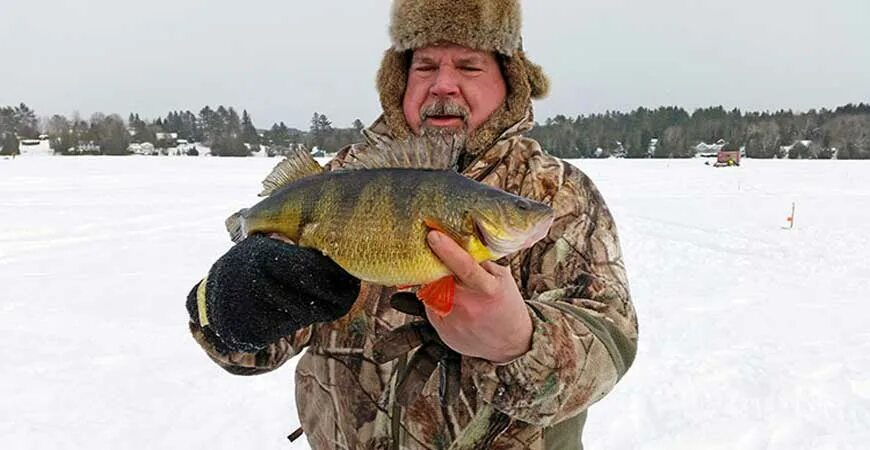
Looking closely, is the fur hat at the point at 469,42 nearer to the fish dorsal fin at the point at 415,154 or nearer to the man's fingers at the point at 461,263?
the fish dorsal fin at the point at 415,154

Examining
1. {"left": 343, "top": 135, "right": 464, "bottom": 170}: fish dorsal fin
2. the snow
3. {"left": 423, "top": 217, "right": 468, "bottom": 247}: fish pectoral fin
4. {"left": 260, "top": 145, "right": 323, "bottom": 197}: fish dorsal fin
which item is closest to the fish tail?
{"left": 260, "top": 145, "right": 323, "bottom": 197}: fish dorsal fin

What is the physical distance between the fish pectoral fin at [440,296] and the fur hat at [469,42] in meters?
1.04

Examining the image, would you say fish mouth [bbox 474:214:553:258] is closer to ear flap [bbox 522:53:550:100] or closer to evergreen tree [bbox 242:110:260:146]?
ear flap [bbox 522:53:550:100]

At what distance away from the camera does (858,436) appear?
4664mm

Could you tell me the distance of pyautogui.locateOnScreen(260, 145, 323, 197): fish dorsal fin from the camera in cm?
207

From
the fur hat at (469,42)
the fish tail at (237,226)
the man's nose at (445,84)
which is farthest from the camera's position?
the fur hat at (469,42)

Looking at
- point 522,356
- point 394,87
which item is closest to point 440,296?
point 522,356

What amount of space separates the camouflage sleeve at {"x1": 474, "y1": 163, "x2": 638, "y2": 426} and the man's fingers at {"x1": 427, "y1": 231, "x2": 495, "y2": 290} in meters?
0.29

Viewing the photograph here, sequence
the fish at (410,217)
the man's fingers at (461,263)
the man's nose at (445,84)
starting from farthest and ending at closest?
the man's nose at (445,84) < the fish at (410,217) < the man's fingers at (461,263)

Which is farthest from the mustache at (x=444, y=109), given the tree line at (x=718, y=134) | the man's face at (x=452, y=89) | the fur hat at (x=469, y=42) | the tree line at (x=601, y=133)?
the tree line at (x=718, y=134)

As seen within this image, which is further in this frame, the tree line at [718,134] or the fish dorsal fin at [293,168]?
the tree line at [718,134]

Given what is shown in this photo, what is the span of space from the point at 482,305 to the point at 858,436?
14.6 ft

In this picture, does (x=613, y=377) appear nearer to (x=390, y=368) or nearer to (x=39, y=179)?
(x=390, y=368)

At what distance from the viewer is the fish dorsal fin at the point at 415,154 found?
6.05ft
